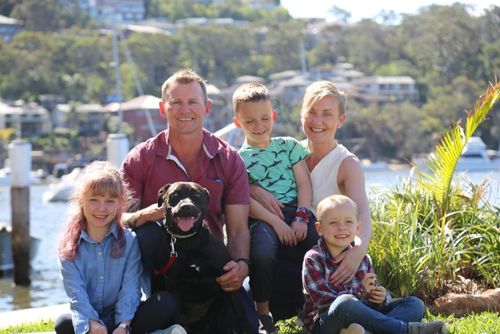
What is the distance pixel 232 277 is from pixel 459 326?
1.31 meters

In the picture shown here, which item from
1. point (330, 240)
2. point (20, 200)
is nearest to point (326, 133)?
point (330, 240)

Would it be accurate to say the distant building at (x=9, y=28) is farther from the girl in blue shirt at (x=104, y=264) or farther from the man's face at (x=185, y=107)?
the girl in blue shirt at (x=104, y=264)

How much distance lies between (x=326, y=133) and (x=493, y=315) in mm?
1426

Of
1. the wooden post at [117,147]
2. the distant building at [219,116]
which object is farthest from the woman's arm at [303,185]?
the distant building at [219,116]

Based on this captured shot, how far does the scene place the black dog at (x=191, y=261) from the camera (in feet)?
13.8

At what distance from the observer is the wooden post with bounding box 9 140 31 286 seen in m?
16.0

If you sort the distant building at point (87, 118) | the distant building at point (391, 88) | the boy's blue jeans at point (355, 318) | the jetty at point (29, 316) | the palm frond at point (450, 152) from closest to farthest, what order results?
the boy's blue jeans at point (355, 318), the jetty at point (29, 316), the palm frond at point (450, 152), the distant building at point (391, 88), the distant building at point (87, 118)

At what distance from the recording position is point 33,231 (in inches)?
1281

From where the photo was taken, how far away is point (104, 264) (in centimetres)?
428

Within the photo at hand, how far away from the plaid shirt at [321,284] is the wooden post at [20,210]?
40.3 feet

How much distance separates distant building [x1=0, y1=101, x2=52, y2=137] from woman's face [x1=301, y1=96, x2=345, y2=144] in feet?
228

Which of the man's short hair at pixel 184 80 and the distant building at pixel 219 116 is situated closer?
the man's short hair at pixel 184 80

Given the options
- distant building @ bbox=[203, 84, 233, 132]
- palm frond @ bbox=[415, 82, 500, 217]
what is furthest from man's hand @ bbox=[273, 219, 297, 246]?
distant building @ bbox=[203, 84, 233, 132]

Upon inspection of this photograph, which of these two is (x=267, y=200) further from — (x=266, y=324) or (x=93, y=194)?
(x=93, y=194)
